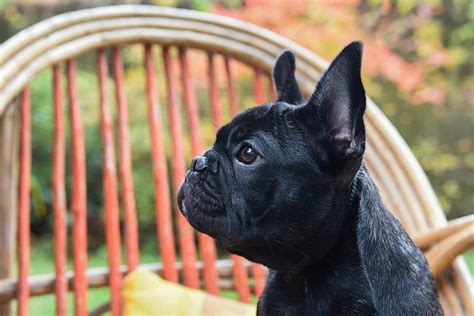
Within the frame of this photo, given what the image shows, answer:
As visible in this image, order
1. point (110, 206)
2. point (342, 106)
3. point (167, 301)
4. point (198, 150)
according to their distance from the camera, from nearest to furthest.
A: point (342, 106) → point (167, 301) → point (110, 206) → point (198, 150)

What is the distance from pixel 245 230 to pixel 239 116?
5.7 inches

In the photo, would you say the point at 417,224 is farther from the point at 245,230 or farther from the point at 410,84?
the point at 410,84

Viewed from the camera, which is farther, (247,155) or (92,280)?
(92,280)

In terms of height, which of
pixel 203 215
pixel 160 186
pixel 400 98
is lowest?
pixel 203 215

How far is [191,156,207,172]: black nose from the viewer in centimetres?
90

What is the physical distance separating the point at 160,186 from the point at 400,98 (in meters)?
2.49

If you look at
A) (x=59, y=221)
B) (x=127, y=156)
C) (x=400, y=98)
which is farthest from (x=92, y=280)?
(x=400, y=98)

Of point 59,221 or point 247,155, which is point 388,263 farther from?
point 59,221

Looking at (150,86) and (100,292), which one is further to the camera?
(100,292)

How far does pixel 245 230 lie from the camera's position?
0.86 metres

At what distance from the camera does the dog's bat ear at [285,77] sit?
3.40 feet

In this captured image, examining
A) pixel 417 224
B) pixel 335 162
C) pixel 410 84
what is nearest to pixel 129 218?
pixel 417 224

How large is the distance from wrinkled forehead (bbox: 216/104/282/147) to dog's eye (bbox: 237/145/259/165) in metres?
0.02

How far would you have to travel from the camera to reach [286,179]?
844mm
